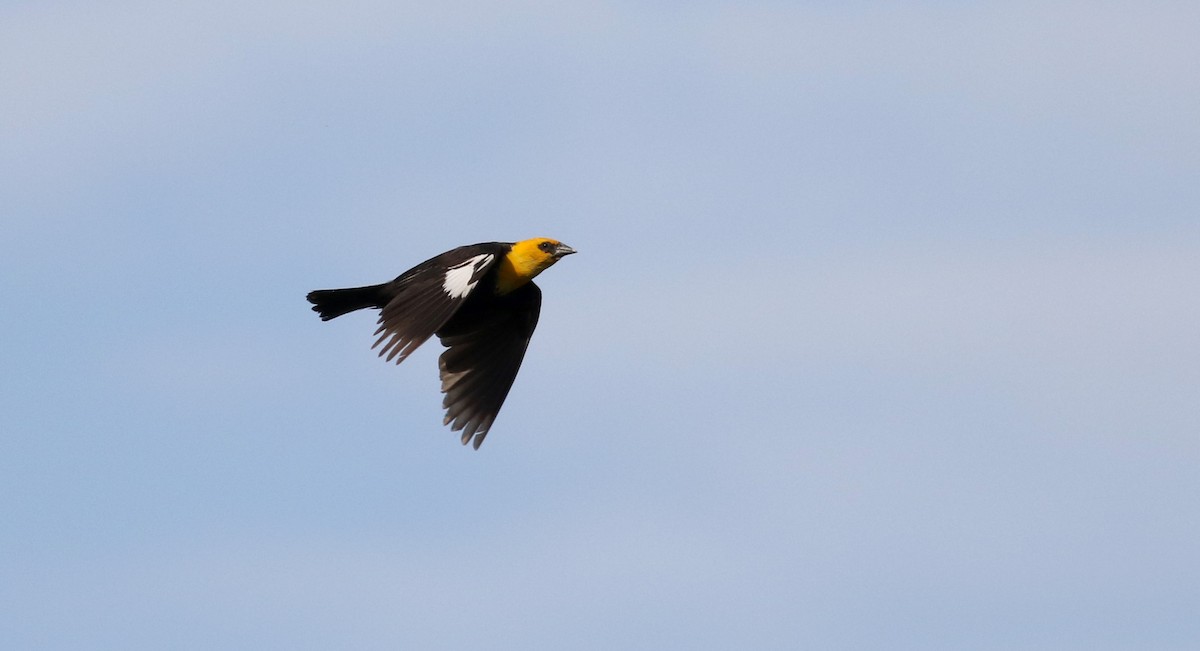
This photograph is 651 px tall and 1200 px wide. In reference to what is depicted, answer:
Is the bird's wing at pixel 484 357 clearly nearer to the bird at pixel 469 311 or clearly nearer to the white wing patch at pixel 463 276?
the bird at pixel 469 311

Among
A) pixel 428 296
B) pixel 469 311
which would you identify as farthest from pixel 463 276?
pixel 469 311

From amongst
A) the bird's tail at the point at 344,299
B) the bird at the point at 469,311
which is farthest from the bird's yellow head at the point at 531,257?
the bird's tail at the point at 344,299

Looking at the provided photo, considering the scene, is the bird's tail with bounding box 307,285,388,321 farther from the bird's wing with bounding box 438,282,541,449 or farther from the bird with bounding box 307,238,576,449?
the bird's wing with bounding box 438,282,541,449

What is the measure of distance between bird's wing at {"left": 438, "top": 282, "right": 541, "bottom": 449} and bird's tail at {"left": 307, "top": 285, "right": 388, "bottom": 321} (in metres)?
1.22

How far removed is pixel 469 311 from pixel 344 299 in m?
1.44

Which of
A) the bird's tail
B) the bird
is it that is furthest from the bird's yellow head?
the bird's tail

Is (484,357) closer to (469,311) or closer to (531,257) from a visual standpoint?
(469,311)

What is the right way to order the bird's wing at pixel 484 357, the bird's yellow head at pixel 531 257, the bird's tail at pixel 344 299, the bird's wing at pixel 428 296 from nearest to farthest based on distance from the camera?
the bird's wing at pixel 428 296, the bird's tail at pixel 344 299, the bird's yellow head at pixel 531 257, the bird's wing at pixel 484 357

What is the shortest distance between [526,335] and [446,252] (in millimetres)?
1669

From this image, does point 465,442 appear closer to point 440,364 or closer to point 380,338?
point 440,364

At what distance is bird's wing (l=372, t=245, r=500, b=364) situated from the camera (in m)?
14.7

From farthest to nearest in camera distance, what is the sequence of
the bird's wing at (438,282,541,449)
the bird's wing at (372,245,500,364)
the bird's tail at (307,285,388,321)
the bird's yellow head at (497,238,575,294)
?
the bird's wing at (438,282,541,449), the bird's yellow head at (497,238,575,294), the bird's tail at (307,285,388,321), the bird's wing at (372,245,500,364)

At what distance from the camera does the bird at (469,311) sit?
15094mm

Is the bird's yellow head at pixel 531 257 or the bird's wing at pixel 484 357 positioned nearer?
the bird's yellow head at pixel 531 257
